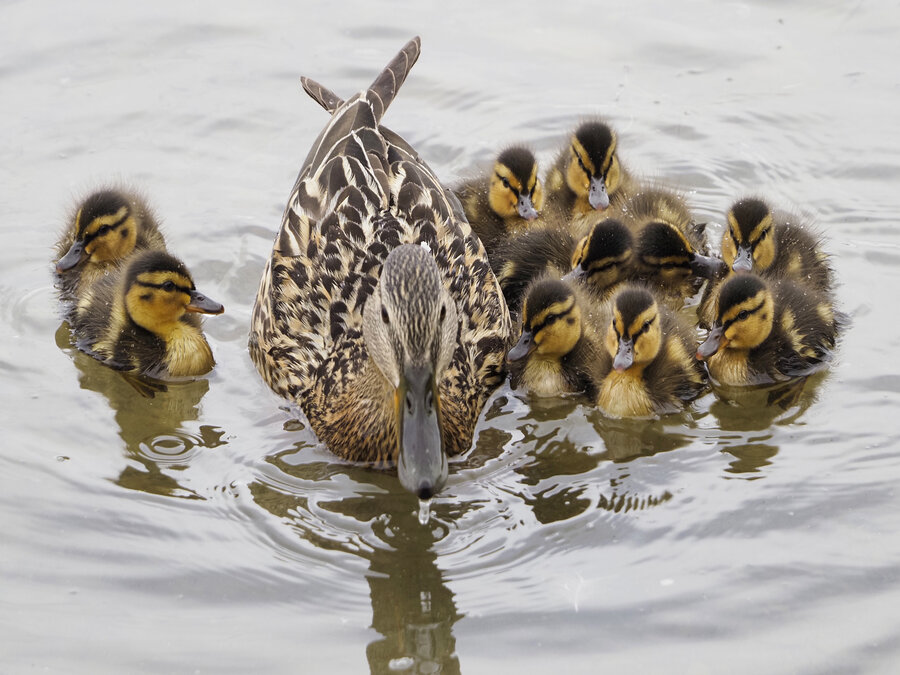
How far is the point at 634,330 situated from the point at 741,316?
403mm

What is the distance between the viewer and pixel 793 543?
3.68 m

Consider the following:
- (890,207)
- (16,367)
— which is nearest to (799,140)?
(890,207)

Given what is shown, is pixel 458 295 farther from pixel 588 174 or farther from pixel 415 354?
pixel 588 174

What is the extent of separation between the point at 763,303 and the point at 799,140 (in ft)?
6.47

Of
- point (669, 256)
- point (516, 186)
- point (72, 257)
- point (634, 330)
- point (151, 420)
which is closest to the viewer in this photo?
point (634, 330)

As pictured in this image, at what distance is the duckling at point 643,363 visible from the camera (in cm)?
437

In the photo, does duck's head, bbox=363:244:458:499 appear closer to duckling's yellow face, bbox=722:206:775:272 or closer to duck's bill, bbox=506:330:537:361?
duck's bill, bbox=506:330:537:361

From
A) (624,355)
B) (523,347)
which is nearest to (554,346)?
(523,347)

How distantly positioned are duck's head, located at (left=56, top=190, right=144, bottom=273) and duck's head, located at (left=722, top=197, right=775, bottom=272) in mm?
2428

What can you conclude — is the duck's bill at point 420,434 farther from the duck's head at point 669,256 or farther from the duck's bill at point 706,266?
the duck's bill at point 706,266

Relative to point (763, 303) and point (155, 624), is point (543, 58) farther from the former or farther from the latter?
point (155, 624)

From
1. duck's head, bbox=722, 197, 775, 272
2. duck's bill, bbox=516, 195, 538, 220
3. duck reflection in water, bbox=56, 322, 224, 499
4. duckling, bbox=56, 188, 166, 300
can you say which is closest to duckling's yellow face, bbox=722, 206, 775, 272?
duck's head, bbox=722, 197, 775, 272

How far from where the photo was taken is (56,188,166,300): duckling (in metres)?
5.05

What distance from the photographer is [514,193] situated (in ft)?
17.4
